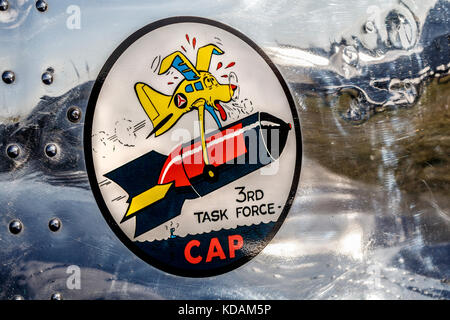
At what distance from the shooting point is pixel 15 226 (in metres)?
1.24

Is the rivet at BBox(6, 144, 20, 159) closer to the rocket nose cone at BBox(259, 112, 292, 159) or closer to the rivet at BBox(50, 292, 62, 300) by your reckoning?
the rivet at BBox(50, 292, 62, 300)

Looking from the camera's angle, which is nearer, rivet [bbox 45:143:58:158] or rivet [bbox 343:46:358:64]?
rivet [bbox 45:143:58:158]

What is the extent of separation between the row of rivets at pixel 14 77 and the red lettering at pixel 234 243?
24.9 inches

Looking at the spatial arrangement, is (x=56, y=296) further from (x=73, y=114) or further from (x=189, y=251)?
(x=73, y=114)

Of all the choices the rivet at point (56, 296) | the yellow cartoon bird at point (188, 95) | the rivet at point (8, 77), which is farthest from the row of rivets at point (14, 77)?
the rivet at point (56, 296)

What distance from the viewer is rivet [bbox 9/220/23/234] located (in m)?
1.24

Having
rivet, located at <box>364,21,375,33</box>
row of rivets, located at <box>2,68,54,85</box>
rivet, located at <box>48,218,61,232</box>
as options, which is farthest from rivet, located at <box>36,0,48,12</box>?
rivet, located at <box>364,21,375,33</box>

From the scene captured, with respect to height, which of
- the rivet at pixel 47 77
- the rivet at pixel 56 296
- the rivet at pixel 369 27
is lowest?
the rivet at pixel 56 296

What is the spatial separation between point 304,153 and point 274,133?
103 mm

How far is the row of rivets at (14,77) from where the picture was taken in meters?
1.23

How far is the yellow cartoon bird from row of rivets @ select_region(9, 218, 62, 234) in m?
0.34

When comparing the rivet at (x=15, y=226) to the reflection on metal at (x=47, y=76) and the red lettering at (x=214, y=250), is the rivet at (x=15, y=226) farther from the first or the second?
the red lettering at (x=214, y=250)

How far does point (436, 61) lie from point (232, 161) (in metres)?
0.67
